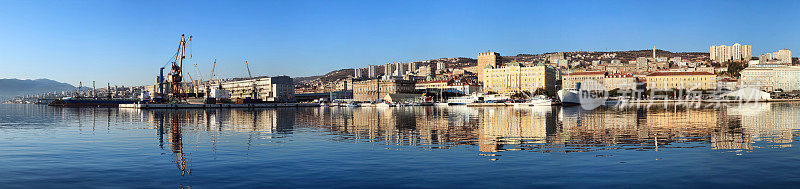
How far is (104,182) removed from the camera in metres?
14.0

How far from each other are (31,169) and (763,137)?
29503 millimetres

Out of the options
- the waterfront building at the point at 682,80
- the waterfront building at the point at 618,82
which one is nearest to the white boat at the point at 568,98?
the waterfront building at the point at 618,82

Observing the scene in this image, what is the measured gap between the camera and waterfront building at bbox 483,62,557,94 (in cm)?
17862

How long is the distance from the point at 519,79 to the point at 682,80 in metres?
53.3

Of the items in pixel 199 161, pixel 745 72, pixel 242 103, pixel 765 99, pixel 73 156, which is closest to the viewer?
pixel 199 161

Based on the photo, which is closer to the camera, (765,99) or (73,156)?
(73,156)

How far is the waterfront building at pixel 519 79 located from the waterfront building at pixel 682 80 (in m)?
32.9

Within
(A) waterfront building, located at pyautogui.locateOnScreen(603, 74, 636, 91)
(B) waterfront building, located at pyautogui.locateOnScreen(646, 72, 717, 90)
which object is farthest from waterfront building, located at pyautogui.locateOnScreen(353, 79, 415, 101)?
(B) waterfront building, located at pyautogui.locateOnScreen(646, 72, 717, 90)

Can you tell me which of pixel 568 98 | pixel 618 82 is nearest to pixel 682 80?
pixel 618 82

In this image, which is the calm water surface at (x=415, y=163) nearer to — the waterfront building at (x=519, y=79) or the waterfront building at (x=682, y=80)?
the waterfront building at (x=519, y=79)

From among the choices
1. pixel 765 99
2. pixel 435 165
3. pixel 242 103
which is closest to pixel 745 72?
pixel 765 99

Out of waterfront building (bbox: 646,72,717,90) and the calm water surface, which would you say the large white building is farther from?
the calm water surface

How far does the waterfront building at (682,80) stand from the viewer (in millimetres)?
178750

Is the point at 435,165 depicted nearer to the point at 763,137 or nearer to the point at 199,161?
the point at 199,161
